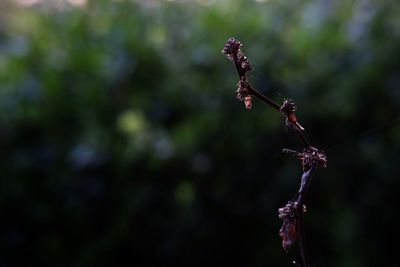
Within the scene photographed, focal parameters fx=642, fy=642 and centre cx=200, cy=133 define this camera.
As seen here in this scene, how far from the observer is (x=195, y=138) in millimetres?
1894

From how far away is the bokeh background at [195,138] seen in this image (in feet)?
5.80

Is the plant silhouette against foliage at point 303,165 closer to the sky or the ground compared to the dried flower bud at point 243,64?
closer to the ground

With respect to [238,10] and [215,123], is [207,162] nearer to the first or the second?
[215,123]

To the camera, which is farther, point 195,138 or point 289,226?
point 195,138

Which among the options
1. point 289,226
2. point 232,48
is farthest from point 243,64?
point 289,226

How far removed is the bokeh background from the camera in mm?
1767

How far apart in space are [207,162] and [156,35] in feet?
1.67

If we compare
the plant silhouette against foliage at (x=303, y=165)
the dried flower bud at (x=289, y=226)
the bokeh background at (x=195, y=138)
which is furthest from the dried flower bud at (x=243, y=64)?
the bokeh background at (x=195, y=138)

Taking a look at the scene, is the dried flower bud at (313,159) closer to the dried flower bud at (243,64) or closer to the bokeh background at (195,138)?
the dried flower bud at (243,64)

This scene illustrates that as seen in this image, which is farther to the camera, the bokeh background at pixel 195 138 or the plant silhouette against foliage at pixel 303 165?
the bokeh background at pixel 195 138

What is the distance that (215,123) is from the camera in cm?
191

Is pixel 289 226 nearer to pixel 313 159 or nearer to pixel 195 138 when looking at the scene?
pixel 313 159

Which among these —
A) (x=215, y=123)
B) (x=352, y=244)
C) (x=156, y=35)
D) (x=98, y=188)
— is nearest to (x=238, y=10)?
(x=156, y=35)

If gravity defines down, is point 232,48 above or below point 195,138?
below
